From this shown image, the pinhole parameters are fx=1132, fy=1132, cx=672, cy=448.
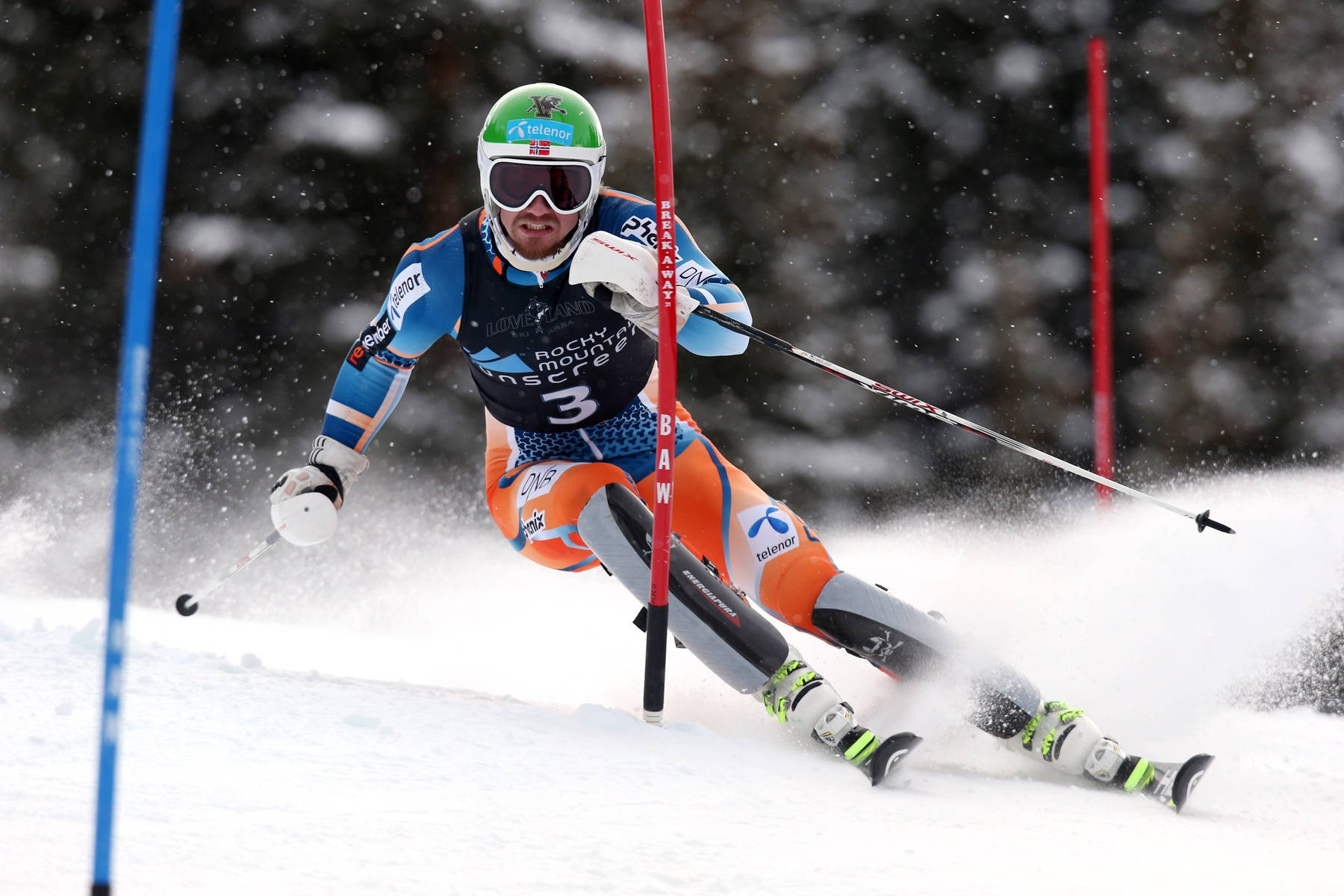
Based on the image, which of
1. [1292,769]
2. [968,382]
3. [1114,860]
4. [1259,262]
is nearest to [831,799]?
[1114,860]

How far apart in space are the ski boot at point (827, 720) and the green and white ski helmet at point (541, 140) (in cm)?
101

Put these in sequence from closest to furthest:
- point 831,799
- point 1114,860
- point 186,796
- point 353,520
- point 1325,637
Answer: point 186,796
point 1114,860
point 831,799
point 1325,637
point 353,520

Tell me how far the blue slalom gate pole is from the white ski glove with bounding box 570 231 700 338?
129 centimetres

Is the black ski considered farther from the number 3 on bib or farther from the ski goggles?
the ski goggles

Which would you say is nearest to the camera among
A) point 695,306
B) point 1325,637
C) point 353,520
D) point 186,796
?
point 186,796

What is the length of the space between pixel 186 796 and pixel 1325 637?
3452 millimetres

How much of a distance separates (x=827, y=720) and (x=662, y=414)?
646 millimetres

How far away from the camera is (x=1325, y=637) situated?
11.8 ft

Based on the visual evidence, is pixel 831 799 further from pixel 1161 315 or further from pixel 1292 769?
pixel 1161 315

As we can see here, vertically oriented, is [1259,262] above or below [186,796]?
Result: above

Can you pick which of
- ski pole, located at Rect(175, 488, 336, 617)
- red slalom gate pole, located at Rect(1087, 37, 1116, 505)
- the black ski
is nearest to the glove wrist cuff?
ski pole, located at Rect(175, 488, 336, 617)

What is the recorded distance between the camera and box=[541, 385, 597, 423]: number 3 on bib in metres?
2.59

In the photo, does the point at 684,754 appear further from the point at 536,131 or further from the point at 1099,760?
the point at 536,131

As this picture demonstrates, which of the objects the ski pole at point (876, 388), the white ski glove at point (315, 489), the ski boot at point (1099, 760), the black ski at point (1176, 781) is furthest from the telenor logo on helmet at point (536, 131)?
the black ski at point (1176, 781)
